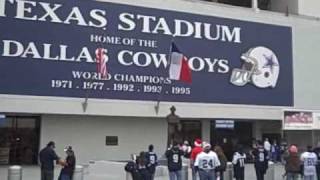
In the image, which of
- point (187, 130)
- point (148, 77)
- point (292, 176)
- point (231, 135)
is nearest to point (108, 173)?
point (292, 176)

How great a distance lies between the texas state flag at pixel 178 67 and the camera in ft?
120

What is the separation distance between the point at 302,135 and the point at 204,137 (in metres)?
8.86

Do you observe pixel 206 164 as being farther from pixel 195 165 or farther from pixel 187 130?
pixel 187 130

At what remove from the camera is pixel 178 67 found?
122 ft

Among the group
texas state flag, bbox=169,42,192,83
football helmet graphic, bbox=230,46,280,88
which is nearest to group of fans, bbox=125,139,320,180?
texas state flag, bbox=169,42,192,83

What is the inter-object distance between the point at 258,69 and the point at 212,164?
2459cm

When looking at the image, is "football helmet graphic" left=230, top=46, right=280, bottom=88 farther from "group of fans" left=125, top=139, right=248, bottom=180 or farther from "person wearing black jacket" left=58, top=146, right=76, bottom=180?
"person wearing black jacket" left=58, top=146, right=76, bottom=180

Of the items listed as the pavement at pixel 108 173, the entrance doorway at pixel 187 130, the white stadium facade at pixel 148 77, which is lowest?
the pavement at pixel 108 173

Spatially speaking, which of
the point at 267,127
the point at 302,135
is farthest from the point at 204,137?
the point at 302,135

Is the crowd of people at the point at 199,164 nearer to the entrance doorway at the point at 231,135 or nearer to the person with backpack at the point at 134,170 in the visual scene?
the person with backpack at the point at 134,170

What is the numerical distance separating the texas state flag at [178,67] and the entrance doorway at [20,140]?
8.83 meters

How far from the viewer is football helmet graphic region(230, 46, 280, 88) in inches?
1672

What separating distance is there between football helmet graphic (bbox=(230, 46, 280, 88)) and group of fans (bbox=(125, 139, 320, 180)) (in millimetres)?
16865

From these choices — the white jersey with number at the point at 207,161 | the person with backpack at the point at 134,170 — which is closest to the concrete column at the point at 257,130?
the white jersey with number at the point at 207,161
